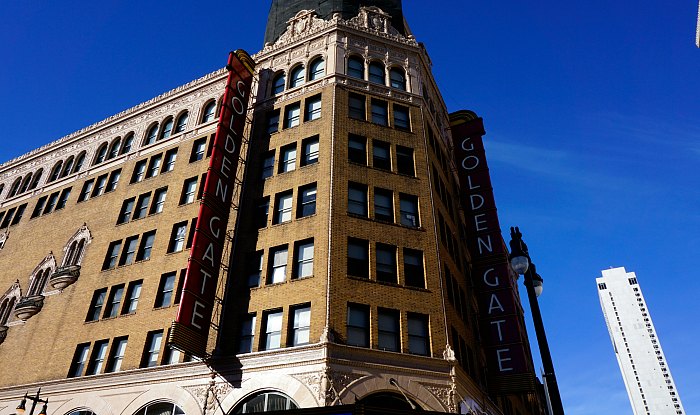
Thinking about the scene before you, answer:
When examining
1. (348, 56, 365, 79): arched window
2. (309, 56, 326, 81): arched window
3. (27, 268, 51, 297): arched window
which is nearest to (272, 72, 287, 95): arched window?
(309, 56, 326, 81): arched window

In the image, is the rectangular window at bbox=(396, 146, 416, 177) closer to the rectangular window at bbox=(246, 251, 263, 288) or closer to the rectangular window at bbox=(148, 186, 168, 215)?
the rectangular window at bbox=(246, 251, 263, 288)

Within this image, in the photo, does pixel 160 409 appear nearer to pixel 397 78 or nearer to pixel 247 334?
pixel 247 334

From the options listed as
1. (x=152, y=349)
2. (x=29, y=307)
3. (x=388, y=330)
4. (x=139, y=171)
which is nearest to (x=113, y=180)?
(x=139, y=171)

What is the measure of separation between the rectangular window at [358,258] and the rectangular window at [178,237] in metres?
10.8

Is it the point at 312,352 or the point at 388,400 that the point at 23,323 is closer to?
the point at 312,352

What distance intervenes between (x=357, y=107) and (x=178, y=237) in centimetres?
1369

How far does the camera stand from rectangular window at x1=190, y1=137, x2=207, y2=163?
1340 inches

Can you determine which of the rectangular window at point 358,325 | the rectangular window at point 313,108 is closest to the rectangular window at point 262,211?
the rectangular window at point 313,108

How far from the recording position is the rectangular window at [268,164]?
30.0m

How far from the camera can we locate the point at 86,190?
3894 centimetres

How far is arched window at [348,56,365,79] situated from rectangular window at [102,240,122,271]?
62.3ft

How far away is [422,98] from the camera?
1309 inches

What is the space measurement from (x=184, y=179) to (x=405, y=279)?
16870 millimetres

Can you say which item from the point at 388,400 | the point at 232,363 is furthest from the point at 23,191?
the point at 388,400
